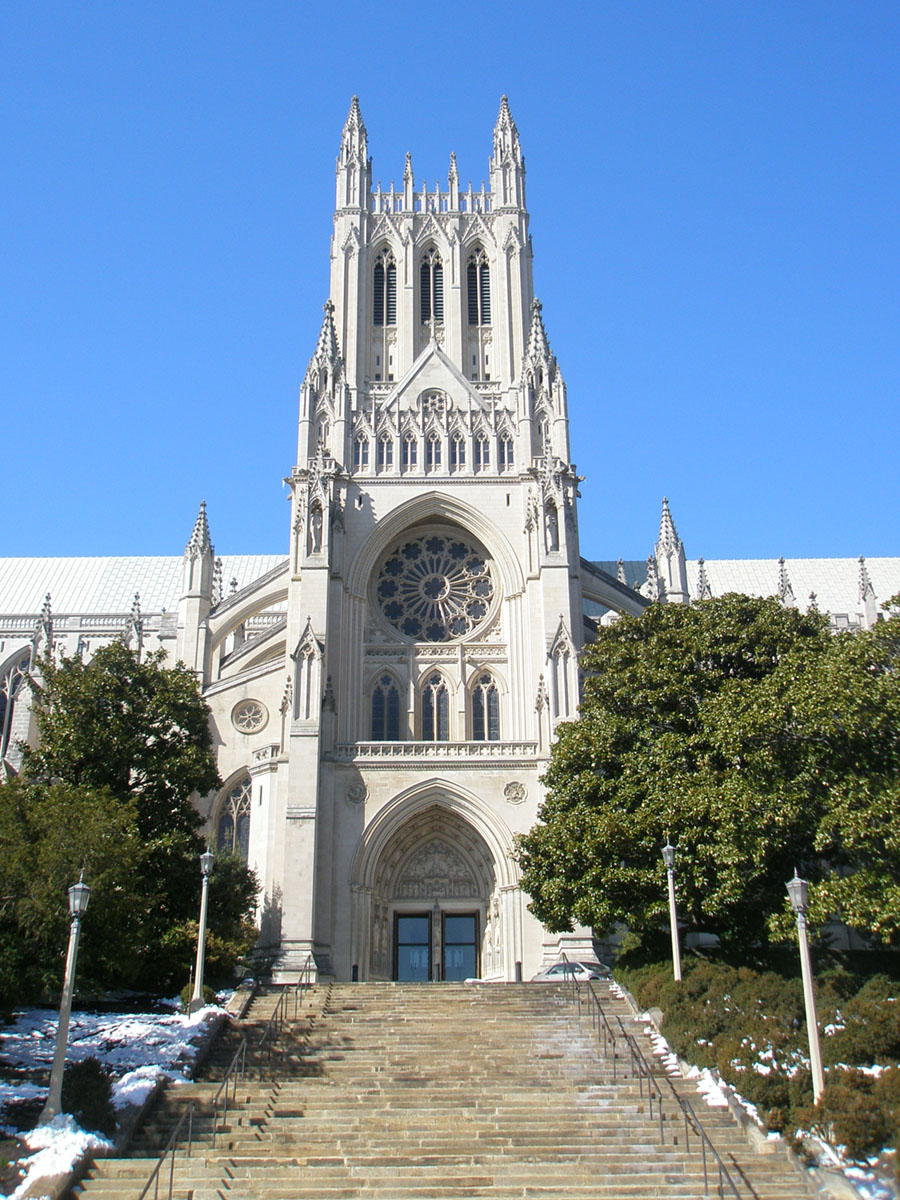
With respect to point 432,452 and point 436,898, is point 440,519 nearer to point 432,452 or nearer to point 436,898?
point 432,452

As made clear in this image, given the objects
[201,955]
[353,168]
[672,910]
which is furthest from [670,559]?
[201,955]

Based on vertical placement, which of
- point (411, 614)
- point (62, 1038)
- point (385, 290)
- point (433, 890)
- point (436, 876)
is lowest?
point (62, 1038)

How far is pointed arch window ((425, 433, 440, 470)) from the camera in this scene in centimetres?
4206

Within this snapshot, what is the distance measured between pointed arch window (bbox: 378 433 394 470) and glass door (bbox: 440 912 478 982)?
16.0 metres

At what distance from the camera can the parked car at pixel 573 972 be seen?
3092 cm

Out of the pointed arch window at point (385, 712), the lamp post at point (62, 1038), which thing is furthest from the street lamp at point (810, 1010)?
the pointed arch window at point (385, 712)

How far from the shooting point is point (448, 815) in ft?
121

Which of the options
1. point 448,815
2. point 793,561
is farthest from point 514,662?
point 793,561

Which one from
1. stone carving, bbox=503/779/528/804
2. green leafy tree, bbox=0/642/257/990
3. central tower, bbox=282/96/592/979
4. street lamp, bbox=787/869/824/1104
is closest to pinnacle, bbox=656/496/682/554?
central tower, bbox=282/96/592/979

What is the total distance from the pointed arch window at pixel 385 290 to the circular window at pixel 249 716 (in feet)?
56.5

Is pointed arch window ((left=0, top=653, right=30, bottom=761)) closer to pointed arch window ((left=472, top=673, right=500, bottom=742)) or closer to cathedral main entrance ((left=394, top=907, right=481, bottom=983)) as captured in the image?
pointed arch window ((left=472, top=673, right=500, bottom=742))

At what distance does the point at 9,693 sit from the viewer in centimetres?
5806

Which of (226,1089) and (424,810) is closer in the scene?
(226,1089)

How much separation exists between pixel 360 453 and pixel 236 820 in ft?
45.2
